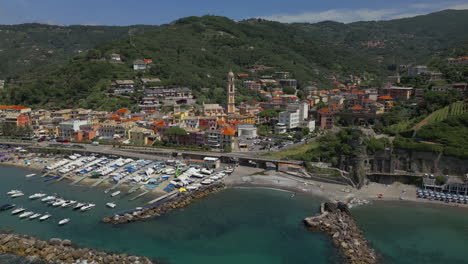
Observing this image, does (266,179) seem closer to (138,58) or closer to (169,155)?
(169,155)

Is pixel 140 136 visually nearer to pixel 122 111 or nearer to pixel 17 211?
pixel 122 111

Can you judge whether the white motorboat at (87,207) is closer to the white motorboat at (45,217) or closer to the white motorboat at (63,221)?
the white motorboat at (63,221)

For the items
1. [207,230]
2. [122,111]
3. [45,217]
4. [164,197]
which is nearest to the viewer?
[207,230]

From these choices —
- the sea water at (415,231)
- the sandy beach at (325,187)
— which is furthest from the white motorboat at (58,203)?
the sea water at (415,231)

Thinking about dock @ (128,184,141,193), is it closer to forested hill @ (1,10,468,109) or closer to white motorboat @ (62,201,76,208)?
white motorboat @ (62,201,76,208)

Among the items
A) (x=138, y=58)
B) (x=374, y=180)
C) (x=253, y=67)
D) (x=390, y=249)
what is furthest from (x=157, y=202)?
(x=253, y=67)

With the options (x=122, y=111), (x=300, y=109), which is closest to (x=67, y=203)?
(x=122, y=111)
